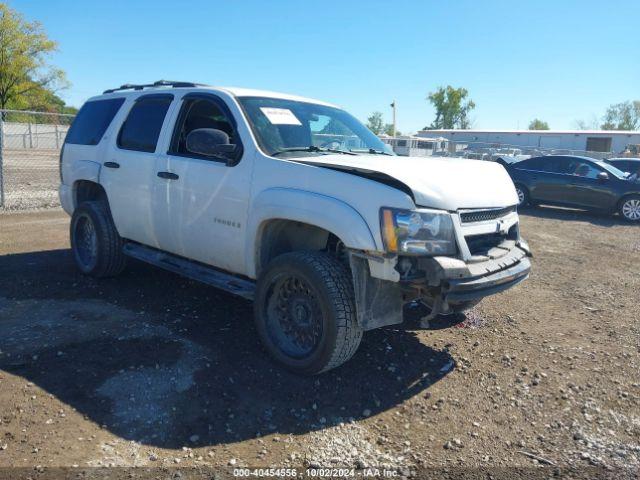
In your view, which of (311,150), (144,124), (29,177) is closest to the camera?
(311,150)

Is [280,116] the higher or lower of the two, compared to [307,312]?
higher

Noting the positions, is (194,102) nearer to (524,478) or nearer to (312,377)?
(312,377)

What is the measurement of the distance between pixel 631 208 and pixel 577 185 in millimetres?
1371

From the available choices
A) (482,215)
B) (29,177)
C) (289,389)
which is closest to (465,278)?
(482,215)

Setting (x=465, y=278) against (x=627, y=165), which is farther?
(x=627, y=165)

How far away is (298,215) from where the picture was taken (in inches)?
145

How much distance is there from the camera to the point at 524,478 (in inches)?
111

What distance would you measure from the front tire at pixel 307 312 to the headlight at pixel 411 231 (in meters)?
0.51

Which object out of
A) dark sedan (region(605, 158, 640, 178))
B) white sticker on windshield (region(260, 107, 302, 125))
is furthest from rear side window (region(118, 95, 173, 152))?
dark sedan (region(605, 158, 640, 178))

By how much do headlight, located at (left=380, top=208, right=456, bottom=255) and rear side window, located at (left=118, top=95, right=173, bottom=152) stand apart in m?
2.77

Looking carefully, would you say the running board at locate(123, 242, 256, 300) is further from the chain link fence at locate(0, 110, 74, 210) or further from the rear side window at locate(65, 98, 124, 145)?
the chain link fence at locate(0, 110, 74, 210)

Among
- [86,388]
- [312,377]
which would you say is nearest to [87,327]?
[86,388]

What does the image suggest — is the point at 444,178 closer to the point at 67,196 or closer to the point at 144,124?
the point at 144,124

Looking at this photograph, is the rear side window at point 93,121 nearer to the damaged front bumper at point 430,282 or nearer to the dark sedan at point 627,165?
the damaged front bumper at point 430,282
